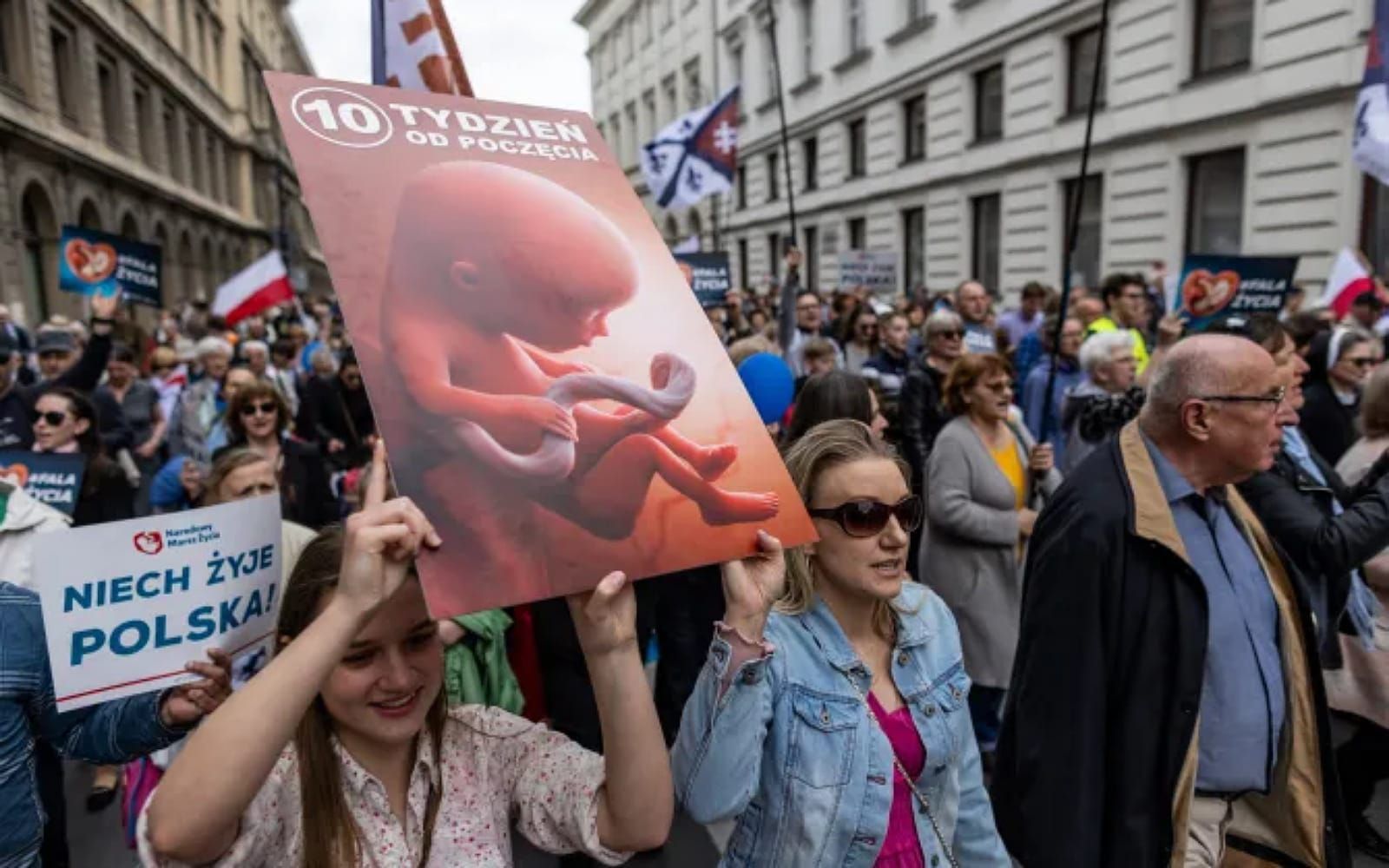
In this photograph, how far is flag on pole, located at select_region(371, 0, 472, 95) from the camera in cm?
324

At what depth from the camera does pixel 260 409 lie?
4.30 m

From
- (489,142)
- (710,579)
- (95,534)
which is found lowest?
(710,579)

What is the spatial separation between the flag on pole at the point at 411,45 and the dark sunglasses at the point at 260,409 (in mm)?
1708

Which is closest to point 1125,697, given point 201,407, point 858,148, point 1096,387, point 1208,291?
point 1096,387

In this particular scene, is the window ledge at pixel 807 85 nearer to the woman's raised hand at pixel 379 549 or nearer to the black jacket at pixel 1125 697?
the black jacket at pixel 1125 697

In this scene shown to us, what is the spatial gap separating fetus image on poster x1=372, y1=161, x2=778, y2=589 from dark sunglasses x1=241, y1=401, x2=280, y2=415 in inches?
133

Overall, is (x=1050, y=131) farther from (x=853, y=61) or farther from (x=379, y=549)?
(x=379, y=549)

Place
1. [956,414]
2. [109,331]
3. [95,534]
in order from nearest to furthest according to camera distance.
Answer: [95,534] → [956,414] → [109,331]

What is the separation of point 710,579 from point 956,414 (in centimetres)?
130

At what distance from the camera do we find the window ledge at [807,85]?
24.6 m

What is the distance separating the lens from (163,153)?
3019cm

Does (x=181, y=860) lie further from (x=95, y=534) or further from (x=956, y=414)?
(x=956, y=414)

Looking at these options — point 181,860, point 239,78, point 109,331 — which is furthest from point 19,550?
point 239,78

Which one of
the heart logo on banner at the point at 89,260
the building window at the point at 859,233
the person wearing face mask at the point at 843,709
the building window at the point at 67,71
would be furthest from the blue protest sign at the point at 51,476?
the building window at the point at 67,71
